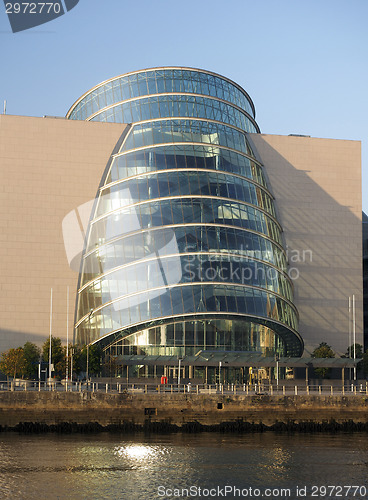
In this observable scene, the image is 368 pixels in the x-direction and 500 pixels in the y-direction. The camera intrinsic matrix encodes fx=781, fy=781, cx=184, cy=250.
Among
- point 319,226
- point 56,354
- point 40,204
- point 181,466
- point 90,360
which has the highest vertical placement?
point 40,204

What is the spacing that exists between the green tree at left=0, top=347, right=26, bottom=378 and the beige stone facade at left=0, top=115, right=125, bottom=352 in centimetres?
407

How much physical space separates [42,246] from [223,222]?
16.3 metres

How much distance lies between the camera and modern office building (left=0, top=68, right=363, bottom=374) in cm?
6669

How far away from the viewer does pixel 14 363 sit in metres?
63.0

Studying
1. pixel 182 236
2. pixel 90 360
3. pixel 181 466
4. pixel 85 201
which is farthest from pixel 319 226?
pixel 181 466

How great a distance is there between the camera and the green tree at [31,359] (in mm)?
63656

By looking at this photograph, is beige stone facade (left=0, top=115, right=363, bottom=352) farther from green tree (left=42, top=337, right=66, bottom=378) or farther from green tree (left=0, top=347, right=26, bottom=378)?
green tree (left=42, top=337, right=66, bottom=378)

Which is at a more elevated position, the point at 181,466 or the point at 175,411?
the point at 175,411

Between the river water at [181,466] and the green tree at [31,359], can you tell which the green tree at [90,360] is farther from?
the river water at [181,466]

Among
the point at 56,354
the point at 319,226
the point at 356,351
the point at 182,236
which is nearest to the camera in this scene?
the point at 56,354

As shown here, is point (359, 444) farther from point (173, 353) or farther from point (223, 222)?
point (223, 222)

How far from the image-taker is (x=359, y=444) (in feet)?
146

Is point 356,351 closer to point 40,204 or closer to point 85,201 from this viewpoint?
point 85,201

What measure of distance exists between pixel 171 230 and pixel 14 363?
1728cm
